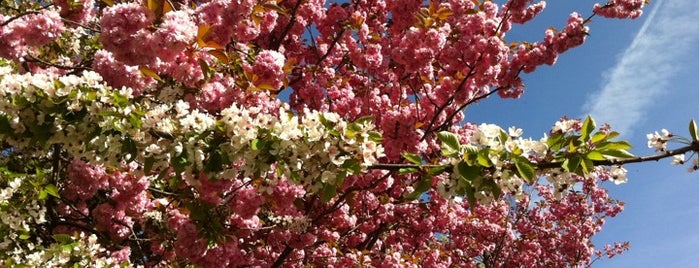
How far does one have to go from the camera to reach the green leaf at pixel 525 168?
9.66 ft

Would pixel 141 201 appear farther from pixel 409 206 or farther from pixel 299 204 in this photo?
pixel 409 206

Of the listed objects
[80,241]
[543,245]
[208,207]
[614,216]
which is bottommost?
[80,241]

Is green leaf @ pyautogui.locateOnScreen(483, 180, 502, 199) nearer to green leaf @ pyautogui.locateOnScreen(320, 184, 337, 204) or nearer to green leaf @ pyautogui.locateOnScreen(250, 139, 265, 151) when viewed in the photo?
green leaf @ pyautogui.locateOnScreen(320, 184, 337, 204)

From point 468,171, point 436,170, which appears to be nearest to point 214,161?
point 436,170

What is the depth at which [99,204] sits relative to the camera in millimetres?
5816

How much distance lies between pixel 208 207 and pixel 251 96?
1210mm

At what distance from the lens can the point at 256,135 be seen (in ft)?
9.95

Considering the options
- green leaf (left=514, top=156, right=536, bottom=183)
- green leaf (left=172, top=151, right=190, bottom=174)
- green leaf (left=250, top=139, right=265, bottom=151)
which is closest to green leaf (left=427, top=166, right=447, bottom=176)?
green leaf (left=514, top=156, right=536, bottom=183)

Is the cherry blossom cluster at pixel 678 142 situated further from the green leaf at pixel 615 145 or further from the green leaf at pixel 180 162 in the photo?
the green leaf at pixel 180 162

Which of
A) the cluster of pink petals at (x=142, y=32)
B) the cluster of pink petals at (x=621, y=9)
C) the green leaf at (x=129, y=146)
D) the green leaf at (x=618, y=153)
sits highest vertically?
the cluster of pink petals at (x=621, y=9)

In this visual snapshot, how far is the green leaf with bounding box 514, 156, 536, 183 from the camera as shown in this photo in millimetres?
2943

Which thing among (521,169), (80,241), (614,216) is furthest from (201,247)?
(614,216)

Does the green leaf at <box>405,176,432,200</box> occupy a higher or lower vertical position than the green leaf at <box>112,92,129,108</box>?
lower

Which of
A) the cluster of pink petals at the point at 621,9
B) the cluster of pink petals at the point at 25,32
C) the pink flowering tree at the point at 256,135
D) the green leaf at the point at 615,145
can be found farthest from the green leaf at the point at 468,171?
the cluster of pink petals at the point at 621,9
